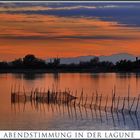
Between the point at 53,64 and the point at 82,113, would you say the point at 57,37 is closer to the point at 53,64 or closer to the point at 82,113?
the point at 53,64

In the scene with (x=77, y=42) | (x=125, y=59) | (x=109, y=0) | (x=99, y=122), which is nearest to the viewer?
(x=109, y=0)

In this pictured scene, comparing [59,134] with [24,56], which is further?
[24,56]

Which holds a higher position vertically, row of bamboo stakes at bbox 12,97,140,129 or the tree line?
the tree line

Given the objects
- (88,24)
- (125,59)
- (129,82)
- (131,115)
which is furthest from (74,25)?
(129,82)

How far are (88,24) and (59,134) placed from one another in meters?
2.28

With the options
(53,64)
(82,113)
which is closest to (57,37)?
(53,64)

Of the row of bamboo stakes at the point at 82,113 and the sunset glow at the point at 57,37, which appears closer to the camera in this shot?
the sunset glow at the point at 57,37

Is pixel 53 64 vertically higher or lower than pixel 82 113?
higher

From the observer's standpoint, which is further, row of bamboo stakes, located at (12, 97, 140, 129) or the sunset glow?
row of bamboo stakes, located at (12, 97, 140, 129)

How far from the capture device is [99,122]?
435 inches

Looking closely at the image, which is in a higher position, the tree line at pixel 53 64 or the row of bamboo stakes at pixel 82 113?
the tree line at pixel 53 64

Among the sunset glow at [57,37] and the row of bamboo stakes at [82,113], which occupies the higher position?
the sunset glow at [57,37]

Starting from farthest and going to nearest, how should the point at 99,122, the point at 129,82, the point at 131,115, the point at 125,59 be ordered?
1. the point at 129,82
2. the point at 131,115
3. the point at 99,122
4. the point at 125,59

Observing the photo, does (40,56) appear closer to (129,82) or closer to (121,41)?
(121,41)
